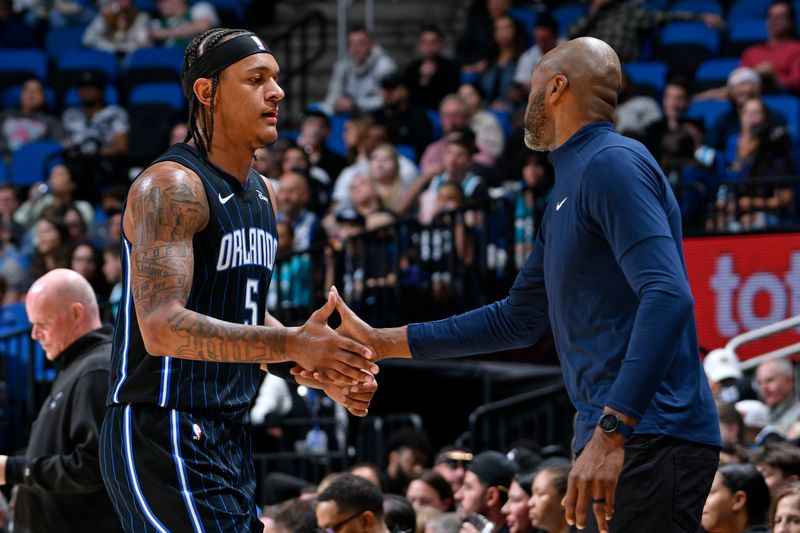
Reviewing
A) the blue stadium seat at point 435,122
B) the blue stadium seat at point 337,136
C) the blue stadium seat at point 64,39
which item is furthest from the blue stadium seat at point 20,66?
the blue stadium seat at point 435,122

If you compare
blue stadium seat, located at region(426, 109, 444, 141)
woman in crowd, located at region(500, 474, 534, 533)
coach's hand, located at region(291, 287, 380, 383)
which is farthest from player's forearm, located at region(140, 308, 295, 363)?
blue stadium seat, located at region(426, 109, 444, 141)

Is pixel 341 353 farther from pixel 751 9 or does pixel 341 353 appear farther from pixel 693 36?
pixel 751 9

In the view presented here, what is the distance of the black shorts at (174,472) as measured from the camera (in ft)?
13.7

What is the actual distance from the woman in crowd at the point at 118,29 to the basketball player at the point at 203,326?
1270 cm

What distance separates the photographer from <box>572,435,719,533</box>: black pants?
3783mm

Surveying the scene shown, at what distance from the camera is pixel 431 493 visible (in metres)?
8.26

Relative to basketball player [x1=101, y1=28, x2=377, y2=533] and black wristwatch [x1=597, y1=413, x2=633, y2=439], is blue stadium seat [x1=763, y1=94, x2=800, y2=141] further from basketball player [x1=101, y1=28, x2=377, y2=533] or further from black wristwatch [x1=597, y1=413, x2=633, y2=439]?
black wristwatch [x1=597, y1=413, x2=633, y2=439]

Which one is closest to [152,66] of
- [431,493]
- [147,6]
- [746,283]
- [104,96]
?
[104,96]

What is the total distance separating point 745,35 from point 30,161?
7724 mm

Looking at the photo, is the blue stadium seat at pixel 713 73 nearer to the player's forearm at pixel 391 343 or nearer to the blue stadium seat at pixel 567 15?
the blue stadium seat at pixel 567 15

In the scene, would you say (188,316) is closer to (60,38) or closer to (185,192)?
(185,192)

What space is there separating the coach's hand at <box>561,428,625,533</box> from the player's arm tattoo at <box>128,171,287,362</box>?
93cm

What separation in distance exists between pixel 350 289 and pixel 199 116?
A: 23.5 feet

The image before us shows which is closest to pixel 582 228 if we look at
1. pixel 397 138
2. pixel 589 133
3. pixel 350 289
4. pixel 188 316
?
pixel 589 133
